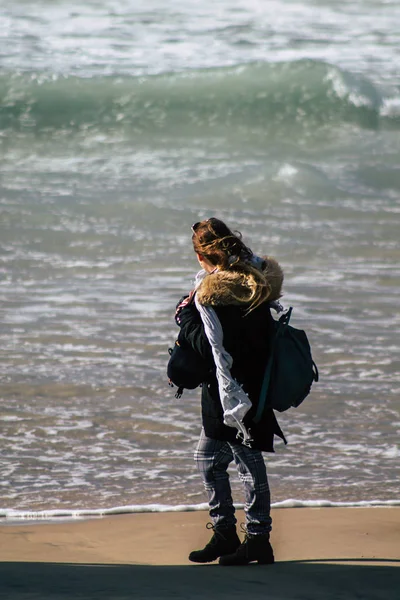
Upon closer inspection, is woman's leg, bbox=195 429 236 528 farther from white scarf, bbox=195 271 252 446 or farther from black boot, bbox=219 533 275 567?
white scarf, bbox=195 271 252 446

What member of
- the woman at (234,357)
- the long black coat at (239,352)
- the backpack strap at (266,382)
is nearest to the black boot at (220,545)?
the woman at (234,357)

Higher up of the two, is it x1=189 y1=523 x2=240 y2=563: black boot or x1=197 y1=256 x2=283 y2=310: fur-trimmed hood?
x1=197 y1=256 x2=283 y2=310: fur-trimmed hood

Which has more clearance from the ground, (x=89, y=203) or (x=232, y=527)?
(x=89, y=203)

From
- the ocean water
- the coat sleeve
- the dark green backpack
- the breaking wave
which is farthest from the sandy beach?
the breaking wave

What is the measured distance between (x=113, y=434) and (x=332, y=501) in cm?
150

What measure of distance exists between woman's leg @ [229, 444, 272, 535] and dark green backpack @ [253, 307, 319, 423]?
0.55 ft

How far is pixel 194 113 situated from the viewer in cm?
2242

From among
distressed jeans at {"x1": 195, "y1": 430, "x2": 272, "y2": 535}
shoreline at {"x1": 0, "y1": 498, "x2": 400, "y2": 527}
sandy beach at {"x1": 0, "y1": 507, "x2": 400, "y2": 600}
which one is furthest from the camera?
shoreline at {"x1": 0, "y1": 498, "x2": 400, "y2": 527}

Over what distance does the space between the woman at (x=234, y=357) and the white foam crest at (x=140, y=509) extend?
102 centimetres

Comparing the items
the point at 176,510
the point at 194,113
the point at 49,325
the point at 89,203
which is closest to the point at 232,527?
the point at 176,510

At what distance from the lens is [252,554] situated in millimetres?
4121

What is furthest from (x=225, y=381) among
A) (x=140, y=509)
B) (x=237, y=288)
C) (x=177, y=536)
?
(x=140, y=509)

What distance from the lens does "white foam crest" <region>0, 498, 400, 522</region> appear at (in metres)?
5.15

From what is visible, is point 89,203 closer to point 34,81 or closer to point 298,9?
point 34,81
